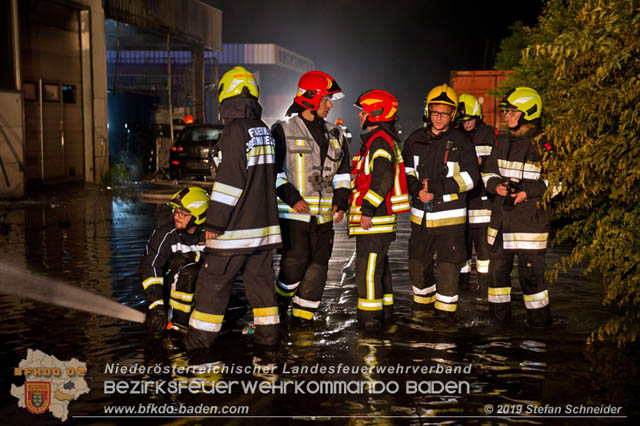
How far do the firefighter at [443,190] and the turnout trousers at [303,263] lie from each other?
2.99 feet

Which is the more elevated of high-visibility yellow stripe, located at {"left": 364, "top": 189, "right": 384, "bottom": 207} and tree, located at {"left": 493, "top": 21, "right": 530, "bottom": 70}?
tree, located at {"left": 493, "top": 21, "right": 530, "bottom": 70}

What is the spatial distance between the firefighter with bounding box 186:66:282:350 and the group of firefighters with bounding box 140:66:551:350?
0.01m

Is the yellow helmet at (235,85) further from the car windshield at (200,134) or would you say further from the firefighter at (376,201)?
the car windshield at (200,134)

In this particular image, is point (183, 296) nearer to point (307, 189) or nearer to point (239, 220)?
point (239, 220)

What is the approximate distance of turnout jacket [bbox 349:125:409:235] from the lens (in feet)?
20.4

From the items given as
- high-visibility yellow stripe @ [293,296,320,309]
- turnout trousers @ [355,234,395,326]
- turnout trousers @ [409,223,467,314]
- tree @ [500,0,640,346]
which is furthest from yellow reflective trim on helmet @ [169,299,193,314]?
tree @ [500,0,640,346]

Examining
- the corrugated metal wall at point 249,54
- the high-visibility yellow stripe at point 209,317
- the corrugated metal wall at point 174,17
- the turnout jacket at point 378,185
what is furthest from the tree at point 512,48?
the corrugated metal wall at point 249,54

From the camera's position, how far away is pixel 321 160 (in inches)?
244

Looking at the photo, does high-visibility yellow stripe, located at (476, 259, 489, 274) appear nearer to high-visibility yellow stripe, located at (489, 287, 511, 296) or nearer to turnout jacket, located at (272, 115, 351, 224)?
high-visibility yellow stripe, located at (489, 287, 511, 296)

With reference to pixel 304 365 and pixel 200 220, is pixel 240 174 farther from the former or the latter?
pixel 304 365

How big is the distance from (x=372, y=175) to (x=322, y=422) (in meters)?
2.64

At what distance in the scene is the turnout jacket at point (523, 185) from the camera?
624cm

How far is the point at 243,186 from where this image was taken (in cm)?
533

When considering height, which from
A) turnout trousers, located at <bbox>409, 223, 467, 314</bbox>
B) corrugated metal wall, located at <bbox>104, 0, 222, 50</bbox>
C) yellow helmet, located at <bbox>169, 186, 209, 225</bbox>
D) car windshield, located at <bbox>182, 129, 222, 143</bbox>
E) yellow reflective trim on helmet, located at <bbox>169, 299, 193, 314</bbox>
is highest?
corrugated metal wall, located at <bbox>104, 0, 222, 50</bbox>
